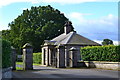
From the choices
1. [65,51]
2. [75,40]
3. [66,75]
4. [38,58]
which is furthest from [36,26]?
[66,75]

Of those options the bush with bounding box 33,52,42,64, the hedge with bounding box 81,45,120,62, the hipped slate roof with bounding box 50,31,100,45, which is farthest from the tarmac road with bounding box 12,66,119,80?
the bush with bounding box 33,52,42,64

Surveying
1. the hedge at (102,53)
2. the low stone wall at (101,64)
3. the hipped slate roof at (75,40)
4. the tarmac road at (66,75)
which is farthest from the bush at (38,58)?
the tarmac road at (66,75)

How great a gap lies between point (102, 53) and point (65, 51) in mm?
12254

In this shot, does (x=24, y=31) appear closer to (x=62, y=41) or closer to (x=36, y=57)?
(x=36, y=57)

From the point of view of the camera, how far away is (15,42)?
5584cm

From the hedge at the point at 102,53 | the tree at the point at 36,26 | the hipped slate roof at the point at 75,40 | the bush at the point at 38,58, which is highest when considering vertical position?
the tree at the point at 36,26

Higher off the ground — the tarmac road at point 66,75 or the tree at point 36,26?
the tree at point 36,26

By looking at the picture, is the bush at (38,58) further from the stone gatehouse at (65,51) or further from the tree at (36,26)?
the tree at (36,26)

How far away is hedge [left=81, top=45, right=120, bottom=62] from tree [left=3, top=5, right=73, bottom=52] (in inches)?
1053

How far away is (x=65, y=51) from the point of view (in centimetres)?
3703

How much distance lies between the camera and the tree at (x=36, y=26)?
5381cm

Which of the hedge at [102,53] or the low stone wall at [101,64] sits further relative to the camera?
the hedge at [102,53]

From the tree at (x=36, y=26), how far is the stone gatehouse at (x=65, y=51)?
31.9 feet

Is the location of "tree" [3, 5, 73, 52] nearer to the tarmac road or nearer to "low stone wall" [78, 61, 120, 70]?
"low stone wall" [78, 61, 120, 70]
